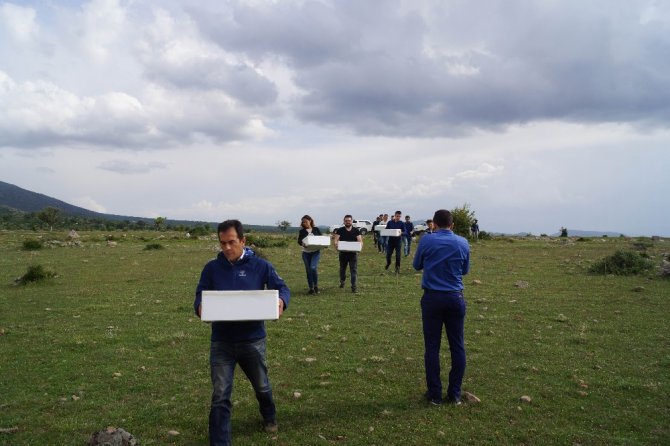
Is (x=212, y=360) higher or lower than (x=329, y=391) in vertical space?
higher

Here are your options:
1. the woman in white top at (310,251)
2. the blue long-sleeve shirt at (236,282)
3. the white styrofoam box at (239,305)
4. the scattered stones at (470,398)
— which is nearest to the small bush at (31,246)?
the woman in white top at (310,251)

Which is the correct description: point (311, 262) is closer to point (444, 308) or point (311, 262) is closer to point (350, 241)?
point (350, 241)

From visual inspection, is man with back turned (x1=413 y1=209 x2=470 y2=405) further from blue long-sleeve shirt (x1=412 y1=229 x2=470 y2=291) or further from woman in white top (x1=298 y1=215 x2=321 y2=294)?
woman in white top (x1=298 y1=215 x2=321 y2=294)

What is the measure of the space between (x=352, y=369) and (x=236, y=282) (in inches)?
148

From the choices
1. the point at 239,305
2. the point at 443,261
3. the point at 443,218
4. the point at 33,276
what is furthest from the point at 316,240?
the point at 33,276

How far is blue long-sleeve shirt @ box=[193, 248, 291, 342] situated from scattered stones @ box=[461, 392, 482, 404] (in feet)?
10.4

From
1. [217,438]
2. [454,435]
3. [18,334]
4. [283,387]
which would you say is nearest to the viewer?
[217,438]

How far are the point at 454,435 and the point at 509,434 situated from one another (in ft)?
2.21

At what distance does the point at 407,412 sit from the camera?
670cm

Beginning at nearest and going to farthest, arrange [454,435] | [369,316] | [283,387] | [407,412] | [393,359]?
[454,435] < [407,412] < [283,387] < [393,359] < [369,316]

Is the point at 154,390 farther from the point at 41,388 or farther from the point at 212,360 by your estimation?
the point at 212,360

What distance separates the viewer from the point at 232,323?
5.52m

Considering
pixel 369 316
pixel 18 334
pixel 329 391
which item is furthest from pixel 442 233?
pixel 18 334

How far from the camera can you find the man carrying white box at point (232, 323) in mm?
5379
